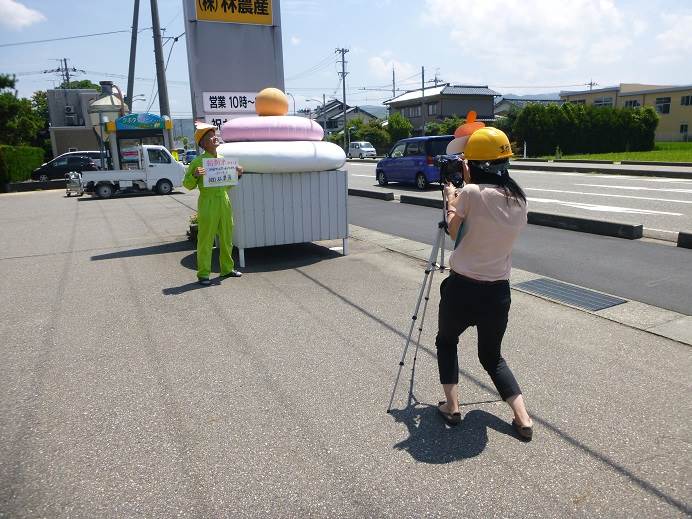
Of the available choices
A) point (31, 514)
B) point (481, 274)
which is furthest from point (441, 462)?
point (31, 514)

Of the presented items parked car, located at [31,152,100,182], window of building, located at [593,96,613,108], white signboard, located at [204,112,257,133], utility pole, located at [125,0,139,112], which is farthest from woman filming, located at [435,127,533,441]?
window of building, located at [593,96,613,108]

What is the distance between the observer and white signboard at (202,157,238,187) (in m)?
6.50

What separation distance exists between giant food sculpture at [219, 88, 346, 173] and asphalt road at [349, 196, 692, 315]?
2.67 meters

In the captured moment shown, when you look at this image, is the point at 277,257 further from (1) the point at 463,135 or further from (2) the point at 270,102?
(1) the point at 463,135

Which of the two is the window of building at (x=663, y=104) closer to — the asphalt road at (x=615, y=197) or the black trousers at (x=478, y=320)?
the asphalt road at (x=615, y=197)

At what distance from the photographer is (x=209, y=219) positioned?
6633mm

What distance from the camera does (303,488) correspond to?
8.88 ft

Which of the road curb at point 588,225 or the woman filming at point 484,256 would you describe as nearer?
the woman filming at point 484,256

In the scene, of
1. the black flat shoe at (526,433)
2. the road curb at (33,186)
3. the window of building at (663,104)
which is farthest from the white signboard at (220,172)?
the window of building at (663,104)

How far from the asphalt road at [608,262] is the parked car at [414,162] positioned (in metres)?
7.64

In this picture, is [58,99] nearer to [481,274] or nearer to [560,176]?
[560,176]

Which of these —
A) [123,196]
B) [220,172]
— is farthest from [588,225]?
[123,196]

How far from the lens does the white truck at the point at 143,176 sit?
20.2 metres

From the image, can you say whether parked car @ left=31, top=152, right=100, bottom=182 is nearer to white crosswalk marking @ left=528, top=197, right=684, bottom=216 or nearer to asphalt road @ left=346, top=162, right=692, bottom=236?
asphalt road @ left=346, top=162, right=692, bottom=236
